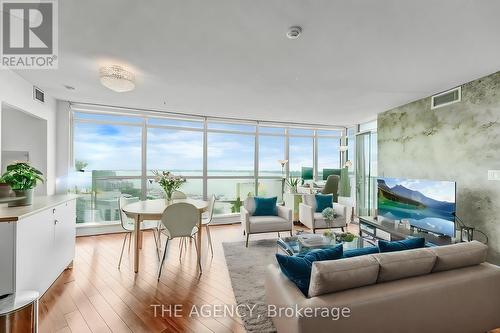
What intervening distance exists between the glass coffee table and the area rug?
0.29 meters

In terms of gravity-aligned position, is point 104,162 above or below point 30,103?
below

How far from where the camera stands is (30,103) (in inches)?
132

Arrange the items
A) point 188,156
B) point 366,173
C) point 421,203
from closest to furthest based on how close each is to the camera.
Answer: point 421,203, point 188,156, point 366,173

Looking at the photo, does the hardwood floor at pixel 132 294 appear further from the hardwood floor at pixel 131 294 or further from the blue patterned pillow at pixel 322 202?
the blue patterned pillow at pixel 322 202

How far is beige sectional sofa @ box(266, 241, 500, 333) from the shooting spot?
1351 millimetres

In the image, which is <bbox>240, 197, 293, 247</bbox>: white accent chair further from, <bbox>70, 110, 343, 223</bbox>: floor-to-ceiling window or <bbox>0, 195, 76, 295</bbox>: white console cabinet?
<bbox>0, 195, 76, 295</bbox>: white console cabinet

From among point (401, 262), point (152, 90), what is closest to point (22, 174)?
point (152, 90)

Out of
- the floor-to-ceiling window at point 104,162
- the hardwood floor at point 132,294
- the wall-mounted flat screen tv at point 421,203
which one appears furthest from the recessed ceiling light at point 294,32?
the floor-to-ceiling window at point 104,162

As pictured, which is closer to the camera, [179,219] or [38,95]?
[179,219]

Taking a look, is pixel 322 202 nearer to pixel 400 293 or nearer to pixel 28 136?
pixel 400 293

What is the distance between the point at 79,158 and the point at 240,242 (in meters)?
3.61

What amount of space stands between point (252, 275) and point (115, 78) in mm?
2858

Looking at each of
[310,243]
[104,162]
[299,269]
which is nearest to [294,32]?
[299,269]

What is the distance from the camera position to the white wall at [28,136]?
3.63m
